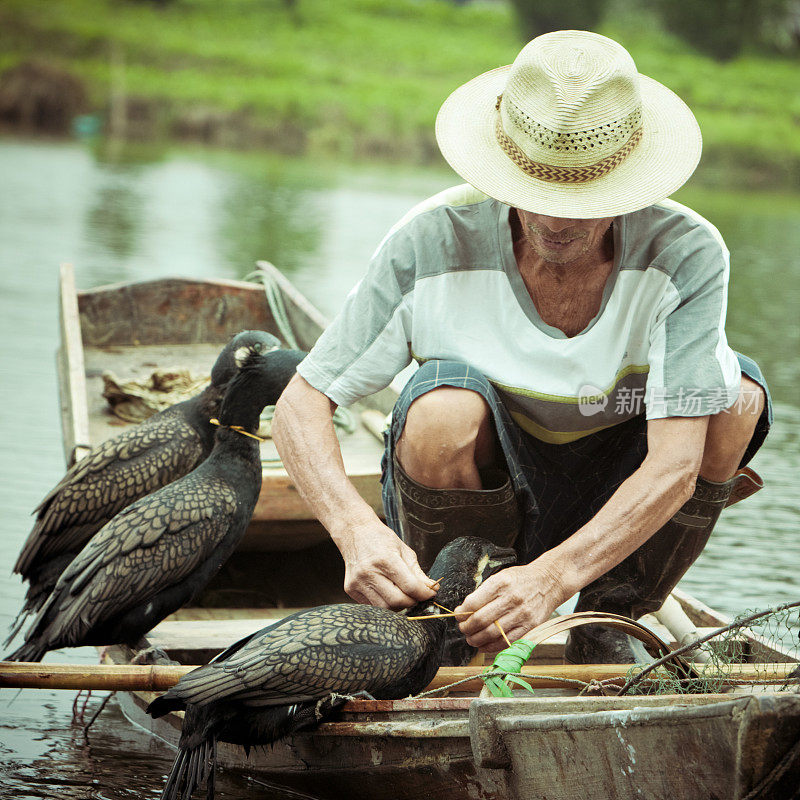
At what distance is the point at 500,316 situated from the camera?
323 cm

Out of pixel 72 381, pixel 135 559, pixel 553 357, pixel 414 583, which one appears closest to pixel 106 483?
pixel 135 559

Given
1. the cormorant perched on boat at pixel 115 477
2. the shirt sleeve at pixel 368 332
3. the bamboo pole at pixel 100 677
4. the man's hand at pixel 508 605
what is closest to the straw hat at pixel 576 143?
the shirt sleeve at pixel 368 332

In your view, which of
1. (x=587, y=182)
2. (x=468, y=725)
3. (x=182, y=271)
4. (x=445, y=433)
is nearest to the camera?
(x=468, y=725)

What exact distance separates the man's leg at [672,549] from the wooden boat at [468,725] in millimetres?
223

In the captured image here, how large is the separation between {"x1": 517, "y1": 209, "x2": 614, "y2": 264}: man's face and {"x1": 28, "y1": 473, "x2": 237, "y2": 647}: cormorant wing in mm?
1159

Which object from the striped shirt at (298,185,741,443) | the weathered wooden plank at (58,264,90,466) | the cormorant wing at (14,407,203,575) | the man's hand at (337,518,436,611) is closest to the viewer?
the man's hand at (337,518,436,611)

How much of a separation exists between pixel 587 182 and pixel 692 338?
0.47 m

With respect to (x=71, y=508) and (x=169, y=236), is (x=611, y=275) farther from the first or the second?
(x=169, y=236)

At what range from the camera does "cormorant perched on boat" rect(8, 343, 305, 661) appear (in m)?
3.26

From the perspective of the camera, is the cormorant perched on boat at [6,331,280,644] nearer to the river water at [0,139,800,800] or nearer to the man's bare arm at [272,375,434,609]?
the river water at [0,139,800,800]

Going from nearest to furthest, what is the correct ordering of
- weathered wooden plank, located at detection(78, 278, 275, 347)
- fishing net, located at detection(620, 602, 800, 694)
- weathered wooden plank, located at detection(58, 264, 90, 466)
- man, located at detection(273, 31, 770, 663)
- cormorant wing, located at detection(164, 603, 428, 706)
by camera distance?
fishing net, located at detection(620, 602, 800, 694) < cormorant wing, located at detection(164, 603, 428, 706) < man, located at detection(273, 31, 770, 663) < weathered wooden plank, located at detection(58, 264, 90, 466) < weathered wooden plank, located at detection(78, 278, 275, 347)

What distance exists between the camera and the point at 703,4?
4750 centimetres

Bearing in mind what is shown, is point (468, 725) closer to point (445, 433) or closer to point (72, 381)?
point (445, 433)

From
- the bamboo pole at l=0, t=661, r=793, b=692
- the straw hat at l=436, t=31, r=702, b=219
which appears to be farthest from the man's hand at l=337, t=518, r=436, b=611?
the straw hat at l=436, t=31, r=702, b=219
